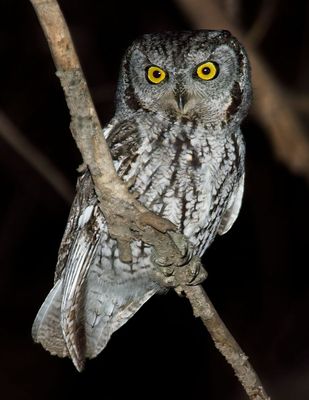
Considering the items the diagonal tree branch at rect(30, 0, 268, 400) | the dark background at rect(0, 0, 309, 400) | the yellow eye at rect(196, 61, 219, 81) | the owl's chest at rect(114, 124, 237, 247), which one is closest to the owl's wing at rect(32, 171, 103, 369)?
the owl's chest at rect(114, 124, 237, 247)

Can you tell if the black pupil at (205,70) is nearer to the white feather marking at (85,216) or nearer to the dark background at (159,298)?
the white feather marking at (85,216)

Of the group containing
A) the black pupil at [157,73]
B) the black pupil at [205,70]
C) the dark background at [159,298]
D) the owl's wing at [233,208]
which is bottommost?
the dark background at [159,298]

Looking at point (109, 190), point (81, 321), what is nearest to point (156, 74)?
point (109, 190)

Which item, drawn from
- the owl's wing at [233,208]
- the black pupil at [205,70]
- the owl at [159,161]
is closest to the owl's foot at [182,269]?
the owl at [159,161]

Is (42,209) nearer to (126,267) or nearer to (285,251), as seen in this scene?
(285,251)

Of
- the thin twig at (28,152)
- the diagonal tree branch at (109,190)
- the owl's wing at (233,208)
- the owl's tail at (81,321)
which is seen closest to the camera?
the diagonal tree branch at (109,190)

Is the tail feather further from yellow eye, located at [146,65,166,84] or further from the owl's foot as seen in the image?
yellow eye, located at [146,65,166,84]
